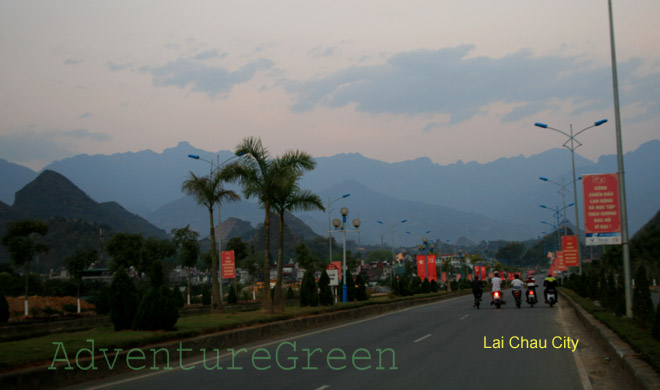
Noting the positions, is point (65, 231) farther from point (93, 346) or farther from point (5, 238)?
point (93, 346)

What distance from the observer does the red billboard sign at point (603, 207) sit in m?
18.3

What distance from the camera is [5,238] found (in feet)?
116

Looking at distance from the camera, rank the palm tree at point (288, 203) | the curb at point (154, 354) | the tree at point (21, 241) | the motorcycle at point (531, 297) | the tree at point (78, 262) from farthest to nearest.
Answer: the tree at point (78, 262)
the tree at point (21, 241)
the motorcycle at point (531, 297)
the palm tree at point (288, 203)
the curb at point (154, 354)

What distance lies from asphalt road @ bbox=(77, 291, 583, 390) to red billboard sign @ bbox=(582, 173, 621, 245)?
3110mm

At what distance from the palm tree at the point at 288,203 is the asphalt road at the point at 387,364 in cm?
745

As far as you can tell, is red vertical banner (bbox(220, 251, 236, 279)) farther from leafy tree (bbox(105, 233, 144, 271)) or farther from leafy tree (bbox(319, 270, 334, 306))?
leafy tree (bbox(105, 233, 144, 271))

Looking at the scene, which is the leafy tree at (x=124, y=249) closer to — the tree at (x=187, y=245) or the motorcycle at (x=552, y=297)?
the tree at (x=187, y=245)

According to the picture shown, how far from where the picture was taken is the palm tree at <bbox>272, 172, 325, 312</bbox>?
2509 centimetres

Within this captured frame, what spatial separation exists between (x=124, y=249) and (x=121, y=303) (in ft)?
102

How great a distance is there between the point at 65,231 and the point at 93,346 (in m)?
107

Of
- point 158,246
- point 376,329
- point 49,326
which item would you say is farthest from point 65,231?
point 376,329

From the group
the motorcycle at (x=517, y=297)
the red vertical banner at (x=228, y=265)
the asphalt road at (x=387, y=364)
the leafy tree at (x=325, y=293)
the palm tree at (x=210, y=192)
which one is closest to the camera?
the asphalt road at (x=387, y=364)

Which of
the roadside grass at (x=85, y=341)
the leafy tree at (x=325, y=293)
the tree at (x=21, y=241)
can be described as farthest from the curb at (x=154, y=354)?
the tree at (x=21, y=241)

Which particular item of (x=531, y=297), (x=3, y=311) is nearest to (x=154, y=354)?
(x=3, y=311)
